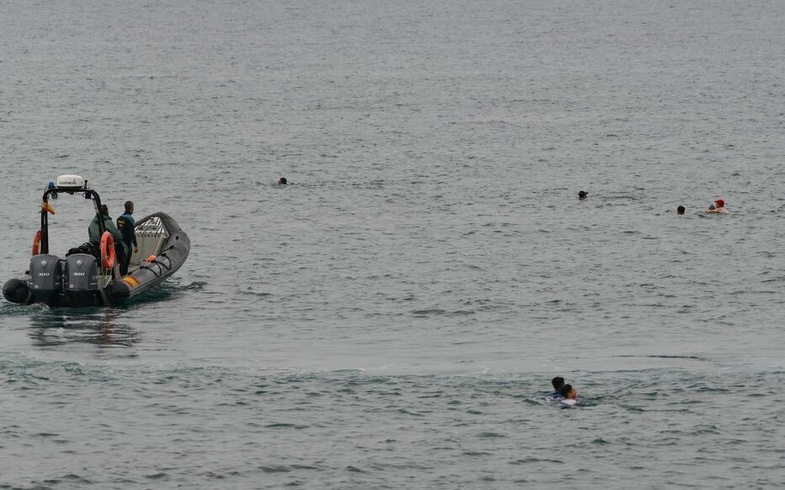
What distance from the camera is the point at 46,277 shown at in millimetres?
37531

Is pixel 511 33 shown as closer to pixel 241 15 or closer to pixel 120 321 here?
pixel 241 15

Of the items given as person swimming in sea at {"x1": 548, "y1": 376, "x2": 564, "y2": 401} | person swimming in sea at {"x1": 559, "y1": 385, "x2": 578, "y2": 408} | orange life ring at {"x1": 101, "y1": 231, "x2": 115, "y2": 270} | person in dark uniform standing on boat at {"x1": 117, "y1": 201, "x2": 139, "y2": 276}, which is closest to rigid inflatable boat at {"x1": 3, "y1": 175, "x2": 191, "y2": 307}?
orange life ring at {"x1": 101, "y1": 231, "x2": 115, "y2": 270}

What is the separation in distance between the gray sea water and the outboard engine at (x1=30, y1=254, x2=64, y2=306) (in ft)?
1.95

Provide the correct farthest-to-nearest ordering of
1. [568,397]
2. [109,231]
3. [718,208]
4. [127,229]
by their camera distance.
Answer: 1. [718,208]
2. [127,229]
3. [109,231]
4. [568,397]

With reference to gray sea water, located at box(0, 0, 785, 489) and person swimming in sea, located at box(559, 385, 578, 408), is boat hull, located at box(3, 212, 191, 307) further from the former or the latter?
person swimming in sea, located at box(559, 385, 578, 408)

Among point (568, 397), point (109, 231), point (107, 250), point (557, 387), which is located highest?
point (109, 231)

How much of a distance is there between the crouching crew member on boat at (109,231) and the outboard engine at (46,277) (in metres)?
1.69

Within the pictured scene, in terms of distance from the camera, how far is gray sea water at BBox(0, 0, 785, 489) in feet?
94.3

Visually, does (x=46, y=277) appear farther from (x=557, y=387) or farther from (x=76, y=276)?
(x=557, y=387)

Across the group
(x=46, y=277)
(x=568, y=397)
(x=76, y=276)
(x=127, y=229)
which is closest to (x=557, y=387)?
(x=568, y=397)

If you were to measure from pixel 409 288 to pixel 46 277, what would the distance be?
11.7 m

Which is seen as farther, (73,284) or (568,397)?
(73,284)

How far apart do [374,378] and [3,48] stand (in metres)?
110

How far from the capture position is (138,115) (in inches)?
3396
